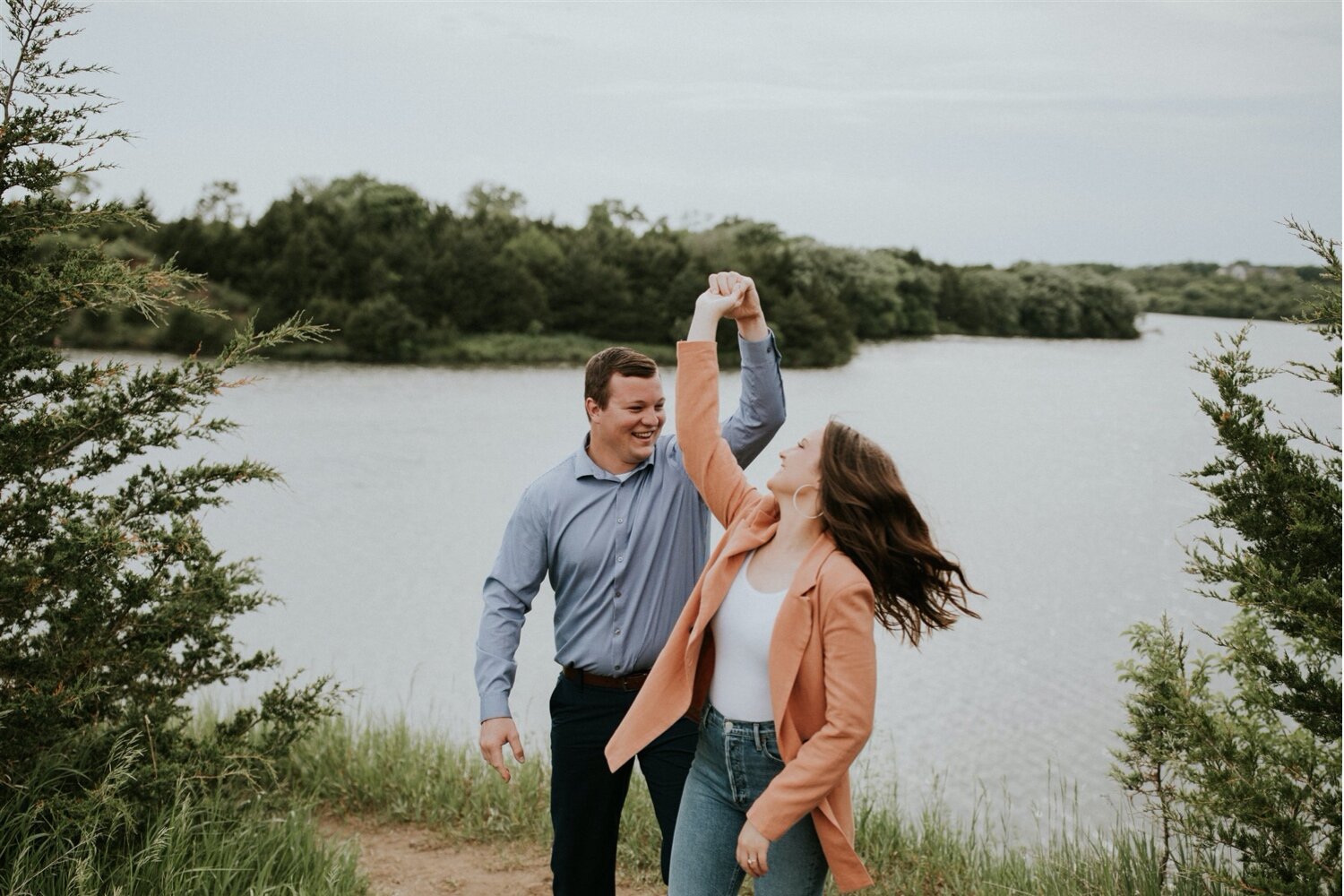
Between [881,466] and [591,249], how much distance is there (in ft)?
135

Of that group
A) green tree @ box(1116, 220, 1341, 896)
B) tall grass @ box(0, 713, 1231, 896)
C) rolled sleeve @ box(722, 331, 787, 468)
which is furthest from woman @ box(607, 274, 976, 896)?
tall grass @ box(0, 713, 1231, 896)

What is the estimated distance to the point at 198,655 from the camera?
13.1ft

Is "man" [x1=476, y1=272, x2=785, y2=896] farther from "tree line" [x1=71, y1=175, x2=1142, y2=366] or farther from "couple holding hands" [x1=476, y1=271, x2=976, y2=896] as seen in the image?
"tree line" [x1=71, y1=175, x2=1142, y2=366]

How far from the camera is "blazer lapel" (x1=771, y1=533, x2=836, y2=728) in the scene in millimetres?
2158

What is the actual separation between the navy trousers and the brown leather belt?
12 mm

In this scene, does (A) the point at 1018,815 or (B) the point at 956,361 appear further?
(B) the point at 956,361

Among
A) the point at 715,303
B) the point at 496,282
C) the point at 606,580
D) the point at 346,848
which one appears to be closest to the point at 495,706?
the point at 606,580

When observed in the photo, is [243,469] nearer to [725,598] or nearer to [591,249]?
[725,598]

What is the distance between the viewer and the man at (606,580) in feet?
9.49

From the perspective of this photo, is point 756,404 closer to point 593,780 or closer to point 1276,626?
point 593,780

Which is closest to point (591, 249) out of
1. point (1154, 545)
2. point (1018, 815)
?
point (1154, 545)

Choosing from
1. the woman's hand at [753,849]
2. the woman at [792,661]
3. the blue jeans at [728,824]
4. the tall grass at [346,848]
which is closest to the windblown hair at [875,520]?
the woman at [792,661]

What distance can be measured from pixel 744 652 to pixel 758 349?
35.4 inches

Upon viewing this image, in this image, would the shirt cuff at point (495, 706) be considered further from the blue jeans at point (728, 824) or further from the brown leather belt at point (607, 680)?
the blue jeans at point (728, 824)
